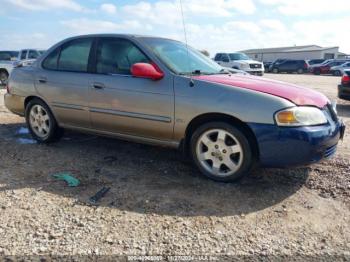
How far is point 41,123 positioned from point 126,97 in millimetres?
1856

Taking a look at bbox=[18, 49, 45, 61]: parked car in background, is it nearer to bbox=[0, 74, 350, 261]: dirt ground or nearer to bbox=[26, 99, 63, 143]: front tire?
bbox=[26, 99, 63, 143]: front tire

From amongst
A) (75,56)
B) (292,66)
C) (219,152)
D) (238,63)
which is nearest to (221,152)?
(219,152)

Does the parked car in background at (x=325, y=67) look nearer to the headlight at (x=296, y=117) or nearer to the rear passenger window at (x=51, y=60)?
the rear passenger window at (x=51, y=60)

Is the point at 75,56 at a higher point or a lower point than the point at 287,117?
higher

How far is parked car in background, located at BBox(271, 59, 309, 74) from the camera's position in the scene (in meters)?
38.2

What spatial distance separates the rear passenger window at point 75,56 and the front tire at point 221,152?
1.98 m

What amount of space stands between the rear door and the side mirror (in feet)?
3.01

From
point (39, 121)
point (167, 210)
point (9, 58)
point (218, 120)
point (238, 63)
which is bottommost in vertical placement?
point (167, 210)

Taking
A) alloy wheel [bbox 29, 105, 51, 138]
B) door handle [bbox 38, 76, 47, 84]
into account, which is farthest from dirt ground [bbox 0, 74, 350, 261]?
door handle [bbox 38, 76, 47, 84]

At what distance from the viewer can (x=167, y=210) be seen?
3293 mm

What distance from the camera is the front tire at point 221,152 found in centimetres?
371

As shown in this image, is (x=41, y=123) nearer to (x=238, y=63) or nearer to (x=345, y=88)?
(x=345, y=88)

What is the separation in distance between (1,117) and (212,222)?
19.9ft

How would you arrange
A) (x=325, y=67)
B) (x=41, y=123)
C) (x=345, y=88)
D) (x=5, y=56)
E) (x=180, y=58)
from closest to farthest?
1. (x=180, y=58)
2. (x=41, y=123)
3. (x=345, y=88)
4. (x=5, y=56)
5. (x=325, y=67)
